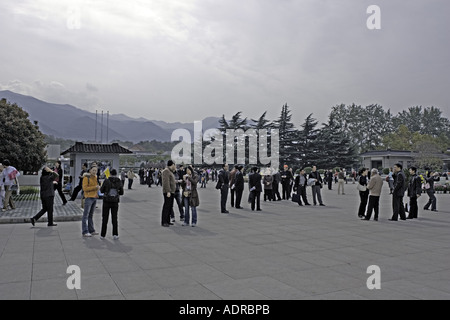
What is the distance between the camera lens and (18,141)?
17547mm

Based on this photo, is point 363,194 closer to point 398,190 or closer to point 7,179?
point 398,190

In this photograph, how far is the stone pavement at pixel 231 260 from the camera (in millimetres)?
4797

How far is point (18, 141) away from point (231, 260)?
15220 mm

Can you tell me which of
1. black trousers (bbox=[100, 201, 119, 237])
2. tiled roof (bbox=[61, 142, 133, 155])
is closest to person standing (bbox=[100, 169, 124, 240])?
black trousers (bbox=[100, 201, 119, 237])

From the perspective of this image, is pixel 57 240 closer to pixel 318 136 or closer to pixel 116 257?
pixel 116 257

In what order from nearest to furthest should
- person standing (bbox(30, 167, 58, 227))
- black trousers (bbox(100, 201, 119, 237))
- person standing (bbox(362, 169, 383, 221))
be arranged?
black trousers (bbox(100, 201, 119, 237)) → person standing (bbox(30, 167, 58, 227)) → person standing (bbox(362, 169, 383, 221))

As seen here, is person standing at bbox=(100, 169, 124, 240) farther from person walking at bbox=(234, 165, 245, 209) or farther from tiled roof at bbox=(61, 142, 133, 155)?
tiled roof at bbox=(61, 142, 133, 155)

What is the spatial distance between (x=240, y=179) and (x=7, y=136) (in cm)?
1120

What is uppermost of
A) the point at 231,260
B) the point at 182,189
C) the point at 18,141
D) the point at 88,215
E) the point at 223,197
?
the point at 18,141

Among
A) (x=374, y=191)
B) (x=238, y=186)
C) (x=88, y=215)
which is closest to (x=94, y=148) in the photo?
(x=238, y=186)

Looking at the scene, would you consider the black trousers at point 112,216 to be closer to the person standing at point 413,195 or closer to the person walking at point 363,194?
the person walking at point 363,194

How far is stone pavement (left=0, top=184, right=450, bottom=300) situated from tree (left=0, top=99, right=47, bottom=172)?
8.52m

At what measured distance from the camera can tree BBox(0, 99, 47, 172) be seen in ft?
55.6
